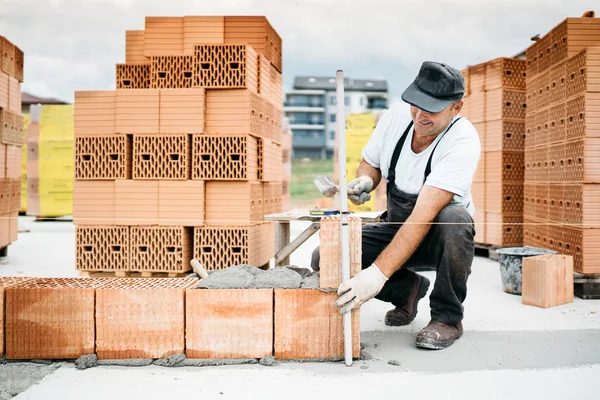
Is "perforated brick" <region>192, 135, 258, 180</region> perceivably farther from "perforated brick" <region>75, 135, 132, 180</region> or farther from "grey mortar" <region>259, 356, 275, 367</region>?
"grey mortar" <region>259, 356, 275, 367</region>

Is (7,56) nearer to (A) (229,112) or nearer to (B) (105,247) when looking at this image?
(B) (105,247)

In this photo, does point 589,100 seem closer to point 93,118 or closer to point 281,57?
point 281,57

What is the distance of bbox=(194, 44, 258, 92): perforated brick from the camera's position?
5.87 meters

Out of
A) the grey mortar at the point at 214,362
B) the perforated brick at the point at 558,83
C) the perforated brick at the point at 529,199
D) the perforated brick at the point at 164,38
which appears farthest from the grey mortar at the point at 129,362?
the perforated brick at the point at 529,199

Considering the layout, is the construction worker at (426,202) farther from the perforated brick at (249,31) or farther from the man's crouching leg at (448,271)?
the perforated brick at (249,31)

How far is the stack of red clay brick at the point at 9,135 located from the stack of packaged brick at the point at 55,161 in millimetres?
4943

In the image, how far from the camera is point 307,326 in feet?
10.7

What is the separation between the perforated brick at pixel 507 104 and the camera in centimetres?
797

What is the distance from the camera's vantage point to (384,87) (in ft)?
209

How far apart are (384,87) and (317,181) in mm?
62078

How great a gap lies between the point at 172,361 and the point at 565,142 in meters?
4.74

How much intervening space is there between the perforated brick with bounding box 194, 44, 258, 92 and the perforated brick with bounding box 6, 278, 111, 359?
10.6 ft

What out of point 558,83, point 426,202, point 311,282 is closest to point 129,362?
point 311,282

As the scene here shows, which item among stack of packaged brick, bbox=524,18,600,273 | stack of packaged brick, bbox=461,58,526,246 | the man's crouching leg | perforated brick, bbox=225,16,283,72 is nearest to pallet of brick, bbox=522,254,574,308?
stack of packaged brick, bbox=524,18,600,273
